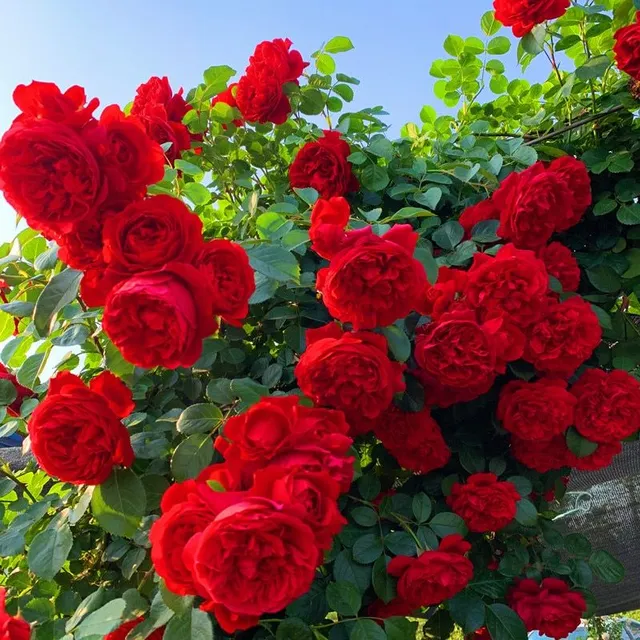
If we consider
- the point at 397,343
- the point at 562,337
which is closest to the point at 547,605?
the point at 562,337

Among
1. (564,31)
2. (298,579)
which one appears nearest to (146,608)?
(298,579)

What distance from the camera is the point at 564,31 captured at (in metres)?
1.53

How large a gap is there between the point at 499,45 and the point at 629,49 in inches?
21.1

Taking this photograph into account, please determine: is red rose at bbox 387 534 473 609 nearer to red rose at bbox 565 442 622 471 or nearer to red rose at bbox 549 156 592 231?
red rose at bbox 565 442 622 471

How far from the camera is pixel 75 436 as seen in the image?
78 cm

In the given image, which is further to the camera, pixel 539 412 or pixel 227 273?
pixel 539 412

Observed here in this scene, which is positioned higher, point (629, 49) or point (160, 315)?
point (629, 49)

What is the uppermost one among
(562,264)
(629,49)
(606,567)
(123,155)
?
(629,49)

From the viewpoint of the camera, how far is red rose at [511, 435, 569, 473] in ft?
3.55

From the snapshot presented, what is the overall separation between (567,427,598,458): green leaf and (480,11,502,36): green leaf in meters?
1.12

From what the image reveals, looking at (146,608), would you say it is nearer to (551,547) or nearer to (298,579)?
(298,579)

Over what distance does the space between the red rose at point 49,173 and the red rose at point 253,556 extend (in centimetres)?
38

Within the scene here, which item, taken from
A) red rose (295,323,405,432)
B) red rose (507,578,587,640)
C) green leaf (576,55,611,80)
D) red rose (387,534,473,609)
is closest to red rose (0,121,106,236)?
red rose (295,323,405,432)

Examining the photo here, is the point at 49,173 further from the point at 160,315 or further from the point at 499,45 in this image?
the point at 499,45
